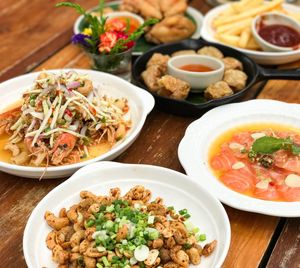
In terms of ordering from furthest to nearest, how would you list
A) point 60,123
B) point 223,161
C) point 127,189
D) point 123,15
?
1. point 123,15
2. point 60,123
3. point 223,161
4. point 127,189

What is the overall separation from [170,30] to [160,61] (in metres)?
0.58

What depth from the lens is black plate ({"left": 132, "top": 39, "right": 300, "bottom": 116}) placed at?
7.68 feet

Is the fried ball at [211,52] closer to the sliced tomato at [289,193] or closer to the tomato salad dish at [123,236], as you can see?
the sliced tomato at [289,193]

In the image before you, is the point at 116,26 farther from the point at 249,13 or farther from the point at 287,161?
the point at 287,161

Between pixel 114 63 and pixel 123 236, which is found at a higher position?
pixel 123 236

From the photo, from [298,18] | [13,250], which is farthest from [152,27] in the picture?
[13,250]

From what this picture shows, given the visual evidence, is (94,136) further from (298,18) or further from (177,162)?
(298,18)

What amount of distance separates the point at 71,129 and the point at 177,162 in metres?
0.54

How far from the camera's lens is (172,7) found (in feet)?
11.0

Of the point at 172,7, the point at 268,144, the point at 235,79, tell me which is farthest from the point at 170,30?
the point at 268,144

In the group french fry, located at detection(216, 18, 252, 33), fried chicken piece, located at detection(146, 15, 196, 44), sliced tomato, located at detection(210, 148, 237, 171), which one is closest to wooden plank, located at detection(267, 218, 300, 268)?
sliced tomato, located at detection(210, 148, 237, 171)

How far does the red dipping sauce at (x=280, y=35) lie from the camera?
2930mm

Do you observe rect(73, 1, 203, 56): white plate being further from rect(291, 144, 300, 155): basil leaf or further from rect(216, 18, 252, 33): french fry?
rect(291, 144, 300, 155): basil leaf

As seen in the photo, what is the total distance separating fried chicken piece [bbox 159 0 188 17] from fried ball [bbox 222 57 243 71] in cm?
83
